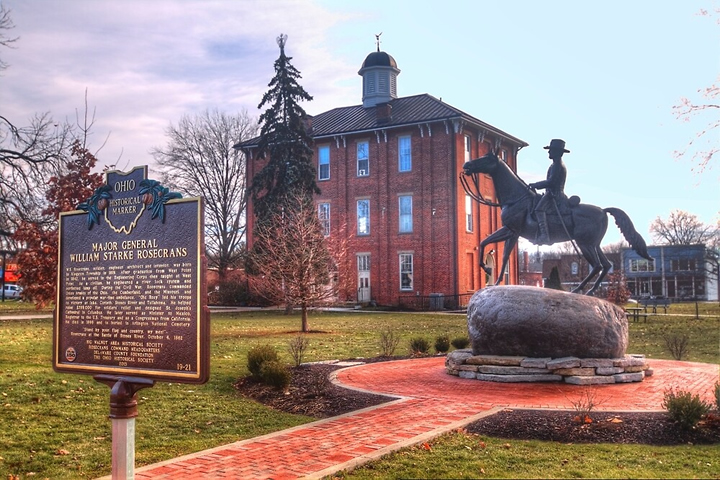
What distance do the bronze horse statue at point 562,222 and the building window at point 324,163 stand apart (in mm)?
33465

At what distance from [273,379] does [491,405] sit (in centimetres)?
375

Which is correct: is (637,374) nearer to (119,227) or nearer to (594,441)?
(594,441)

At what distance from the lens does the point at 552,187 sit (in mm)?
14789

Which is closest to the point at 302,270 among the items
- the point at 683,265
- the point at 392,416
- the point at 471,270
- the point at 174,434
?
the point at 392,416

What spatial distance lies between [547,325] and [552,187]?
3813 millimetres

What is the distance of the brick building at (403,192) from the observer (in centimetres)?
4269

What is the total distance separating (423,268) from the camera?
1705 inches

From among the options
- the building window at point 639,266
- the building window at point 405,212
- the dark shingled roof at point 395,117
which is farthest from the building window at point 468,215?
the building window at point 639,266

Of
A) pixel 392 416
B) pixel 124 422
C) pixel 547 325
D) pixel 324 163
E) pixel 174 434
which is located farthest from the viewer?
pixel 324 163

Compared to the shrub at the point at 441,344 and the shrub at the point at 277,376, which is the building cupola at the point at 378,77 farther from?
the shrub at the point at 277,376

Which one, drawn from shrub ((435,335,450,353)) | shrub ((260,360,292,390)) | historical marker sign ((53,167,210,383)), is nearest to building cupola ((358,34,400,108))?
shrub ((435,335,450,353))

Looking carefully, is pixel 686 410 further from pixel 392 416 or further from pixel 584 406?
pixel 392 416

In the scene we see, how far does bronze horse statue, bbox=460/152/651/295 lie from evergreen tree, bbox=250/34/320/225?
25.8 meters

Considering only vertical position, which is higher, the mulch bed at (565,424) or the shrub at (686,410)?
the shrub at (686,410)
